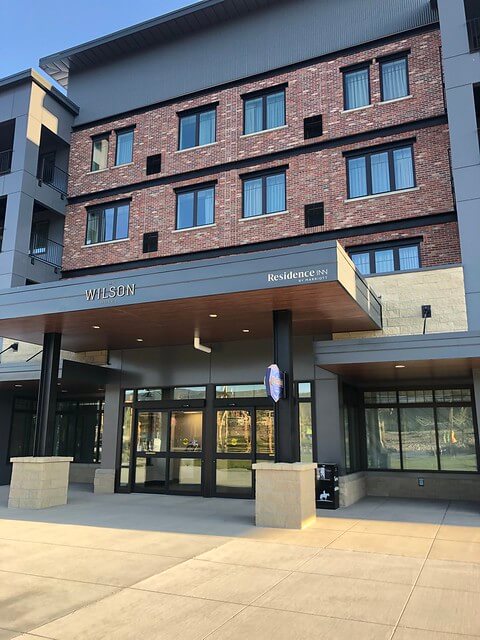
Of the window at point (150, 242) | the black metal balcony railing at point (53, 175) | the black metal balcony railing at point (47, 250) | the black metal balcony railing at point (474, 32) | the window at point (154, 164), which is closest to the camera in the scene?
the black metal balcony railing at point (474, 32)

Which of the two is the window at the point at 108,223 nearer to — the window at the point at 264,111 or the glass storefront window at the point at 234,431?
the window at the point at 264,111

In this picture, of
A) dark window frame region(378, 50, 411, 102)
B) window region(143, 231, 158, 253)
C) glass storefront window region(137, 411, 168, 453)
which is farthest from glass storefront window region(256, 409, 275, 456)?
dark window frame region(378, 50, 411, 102)

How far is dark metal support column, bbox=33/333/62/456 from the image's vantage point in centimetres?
1347

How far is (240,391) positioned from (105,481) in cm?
490

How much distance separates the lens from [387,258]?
15695mm

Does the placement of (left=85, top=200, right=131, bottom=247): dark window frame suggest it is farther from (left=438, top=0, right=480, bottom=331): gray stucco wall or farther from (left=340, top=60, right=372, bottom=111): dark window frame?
(left=438, top=0, right=480, bottom=331): gray stucco wall

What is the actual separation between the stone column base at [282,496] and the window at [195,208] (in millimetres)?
10202

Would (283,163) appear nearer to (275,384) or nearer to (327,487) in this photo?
(275,384)

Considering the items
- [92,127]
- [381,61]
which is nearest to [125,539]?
[381,61]

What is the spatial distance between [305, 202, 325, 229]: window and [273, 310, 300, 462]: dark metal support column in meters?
6.09

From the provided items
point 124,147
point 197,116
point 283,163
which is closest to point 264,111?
point 283,163

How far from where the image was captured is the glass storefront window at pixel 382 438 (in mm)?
15367

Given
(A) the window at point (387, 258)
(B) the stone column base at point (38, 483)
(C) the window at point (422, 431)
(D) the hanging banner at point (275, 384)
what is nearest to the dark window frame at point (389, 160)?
(A) the window at point (387, 258)

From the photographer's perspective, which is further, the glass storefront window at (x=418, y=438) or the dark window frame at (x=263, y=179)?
the dark window frame at (x=263, y=179)
